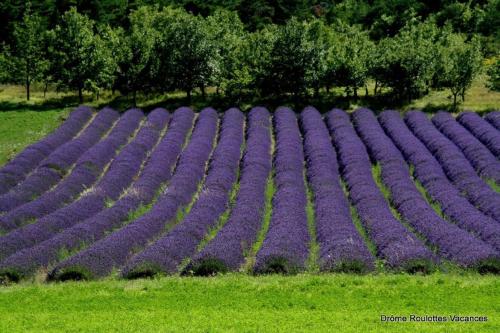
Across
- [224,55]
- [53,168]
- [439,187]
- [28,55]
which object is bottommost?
[53,168]

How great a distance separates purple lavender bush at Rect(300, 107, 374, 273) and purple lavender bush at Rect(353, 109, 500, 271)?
7.85 ft

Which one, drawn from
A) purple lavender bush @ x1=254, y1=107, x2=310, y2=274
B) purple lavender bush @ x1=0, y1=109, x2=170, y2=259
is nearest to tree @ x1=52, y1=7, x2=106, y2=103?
purple lavender bush @ x1=0, y1=109, x2=170, y2=259

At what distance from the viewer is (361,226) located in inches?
953

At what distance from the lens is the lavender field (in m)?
20.0

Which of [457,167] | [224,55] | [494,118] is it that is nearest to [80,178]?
[457,167]

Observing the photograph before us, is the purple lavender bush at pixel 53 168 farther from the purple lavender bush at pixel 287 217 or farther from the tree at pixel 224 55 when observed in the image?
the purple lavender bush at pixel 287 217

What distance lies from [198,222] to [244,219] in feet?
5.91

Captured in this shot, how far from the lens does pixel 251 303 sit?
53.2ft

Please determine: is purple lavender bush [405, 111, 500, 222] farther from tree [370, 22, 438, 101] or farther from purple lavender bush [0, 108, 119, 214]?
purple lavender bush [0, 108, 119, 214]

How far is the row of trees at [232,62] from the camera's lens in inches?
1895

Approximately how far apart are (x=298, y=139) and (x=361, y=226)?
15031 millimetres

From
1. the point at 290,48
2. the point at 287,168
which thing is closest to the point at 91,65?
the point at 290,48

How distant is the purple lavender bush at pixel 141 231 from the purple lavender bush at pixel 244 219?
254 centimetres

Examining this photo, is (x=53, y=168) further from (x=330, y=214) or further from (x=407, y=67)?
(x=407, y=67)
